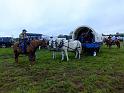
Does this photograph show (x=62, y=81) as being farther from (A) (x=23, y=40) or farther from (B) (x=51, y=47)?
(B) (x=51, y=47)

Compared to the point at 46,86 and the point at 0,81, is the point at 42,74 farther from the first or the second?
the point at 46,86

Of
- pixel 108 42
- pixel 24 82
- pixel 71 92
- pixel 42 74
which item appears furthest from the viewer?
pixel 108 42

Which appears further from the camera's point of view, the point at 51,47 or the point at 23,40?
the point at 51,47

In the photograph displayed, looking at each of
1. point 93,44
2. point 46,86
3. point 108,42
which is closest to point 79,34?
point 93,44

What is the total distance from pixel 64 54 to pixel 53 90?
14.1 meters

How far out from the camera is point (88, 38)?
106ft

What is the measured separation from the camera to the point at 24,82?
1506cm

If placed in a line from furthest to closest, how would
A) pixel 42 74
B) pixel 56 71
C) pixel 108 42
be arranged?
pixel 108 42
pixel 56 71
pixel 42 74

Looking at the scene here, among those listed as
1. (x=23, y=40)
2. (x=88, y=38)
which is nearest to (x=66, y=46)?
(x=23, y=40)

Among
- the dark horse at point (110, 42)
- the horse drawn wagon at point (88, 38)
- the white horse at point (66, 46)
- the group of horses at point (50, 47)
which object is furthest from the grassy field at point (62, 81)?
the dark horse at point (110, 42)

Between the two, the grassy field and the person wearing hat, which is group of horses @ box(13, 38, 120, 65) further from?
the grassy field

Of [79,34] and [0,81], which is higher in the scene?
[79,34]

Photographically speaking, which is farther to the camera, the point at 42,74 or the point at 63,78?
the point at 42,74

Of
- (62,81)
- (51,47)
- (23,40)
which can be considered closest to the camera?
(62,81)
